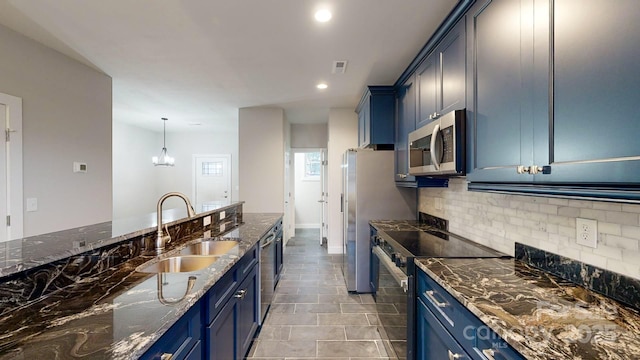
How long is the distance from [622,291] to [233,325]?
1.87 m

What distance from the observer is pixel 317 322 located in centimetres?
264

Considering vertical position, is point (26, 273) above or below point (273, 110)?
below

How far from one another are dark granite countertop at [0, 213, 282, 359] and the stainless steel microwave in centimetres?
148

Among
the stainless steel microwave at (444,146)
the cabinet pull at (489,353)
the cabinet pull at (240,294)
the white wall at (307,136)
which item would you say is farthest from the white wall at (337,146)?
the cabinet pull at (489,353)

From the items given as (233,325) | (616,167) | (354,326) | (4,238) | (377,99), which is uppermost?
(377,99)

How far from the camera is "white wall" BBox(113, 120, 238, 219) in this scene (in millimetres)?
6207

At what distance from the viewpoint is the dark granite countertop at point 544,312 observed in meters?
0.78

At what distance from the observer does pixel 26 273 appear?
1.03 metres

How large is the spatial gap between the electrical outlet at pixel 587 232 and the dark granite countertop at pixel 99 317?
1.68 m

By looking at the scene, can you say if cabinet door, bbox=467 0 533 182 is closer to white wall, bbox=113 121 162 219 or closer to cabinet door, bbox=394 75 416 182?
cabinet door, bbox=394 75 416 182

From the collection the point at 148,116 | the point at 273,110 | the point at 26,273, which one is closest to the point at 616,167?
the point at 26,273

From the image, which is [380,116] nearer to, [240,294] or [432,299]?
[432,299]

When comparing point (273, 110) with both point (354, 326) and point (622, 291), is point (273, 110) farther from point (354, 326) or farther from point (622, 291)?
point (622, 291)

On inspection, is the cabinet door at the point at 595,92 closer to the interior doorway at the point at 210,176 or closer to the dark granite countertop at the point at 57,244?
the dark granite countertop at the point at 57,244
